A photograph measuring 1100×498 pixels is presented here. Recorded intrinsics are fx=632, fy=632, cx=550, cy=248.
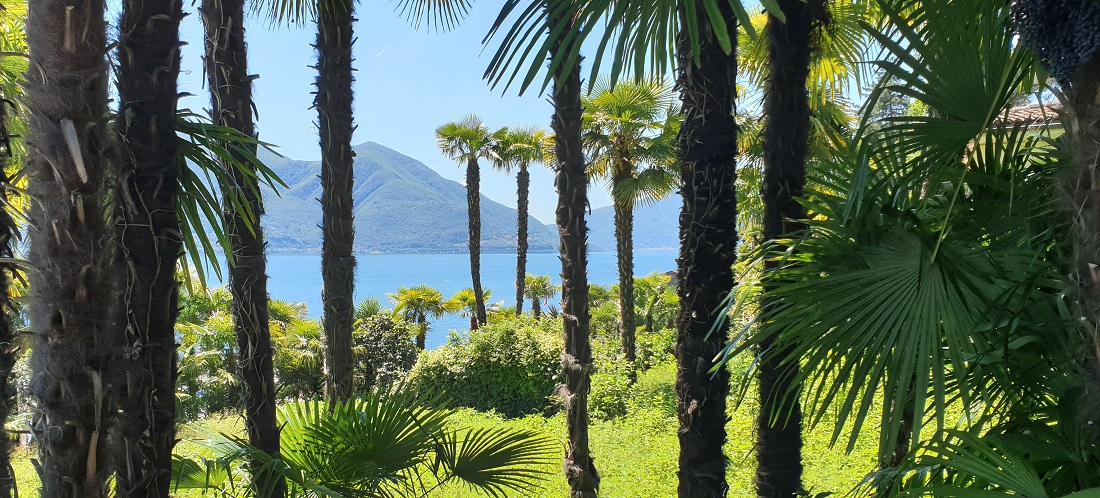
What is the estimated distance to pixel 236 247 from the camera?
3590mm

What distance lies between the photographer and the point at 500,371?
12.2 meters

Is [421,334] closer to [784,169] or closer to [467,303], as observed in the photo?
[467,303]

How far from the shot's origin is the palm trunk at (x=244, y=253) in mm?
3414

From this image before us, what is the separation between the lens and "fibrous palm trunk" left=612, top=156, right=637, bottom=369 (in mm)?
14008

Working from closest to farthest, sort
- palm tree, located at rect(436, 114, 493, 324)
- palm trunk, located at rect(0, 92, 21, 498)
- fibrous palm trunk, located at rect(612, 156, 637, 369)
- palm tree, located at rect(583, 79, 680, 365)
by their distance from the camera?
palm trunk, located at rect(0, 92, 21, 498) < palm tree, located at rect(583, 79, 680, 365) < fibrous palm trunk, located at rect(612, 156, 637, 369) < palm tree, located at rect(436, 114, 493, 324)

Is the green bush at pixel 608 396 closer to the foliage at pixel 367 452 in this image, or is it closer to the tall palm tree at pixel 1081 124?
the foliage at pixel 367 452

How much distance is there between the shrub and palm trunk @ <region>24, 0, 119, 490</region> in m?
13.1

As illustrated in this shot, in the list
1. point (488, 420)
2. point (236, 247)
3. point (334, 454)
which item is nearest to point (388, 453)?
point (334, 454)

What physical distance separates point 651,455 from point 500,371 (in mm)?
4882

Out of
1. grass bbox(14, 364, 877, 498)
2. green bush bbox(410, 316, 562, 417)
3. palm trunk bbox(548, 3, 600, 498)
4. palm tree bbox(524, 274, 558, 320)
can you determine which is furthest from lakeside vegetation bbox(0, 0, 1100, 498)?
palm tree bbox(524, 274, 558, 320)

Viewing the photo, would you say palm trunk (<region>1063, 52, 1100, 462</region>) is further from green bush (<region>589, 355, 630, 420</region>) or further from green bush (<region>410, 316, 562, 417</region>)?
green bush (<region>410, 316, 562, 417</region>)

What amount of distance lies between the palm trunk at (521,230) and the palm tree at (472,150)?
1.24 meters

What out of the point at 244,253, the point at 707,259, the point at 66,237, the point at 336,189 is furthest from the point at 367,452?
the point at 336,189

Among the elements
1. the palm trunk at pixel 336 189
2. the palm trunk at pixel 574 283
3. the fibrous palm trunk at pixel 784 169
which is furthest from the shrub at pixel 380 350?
the fibrous palm trunk at pixel 784 169
